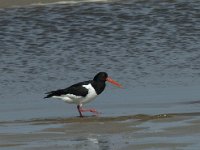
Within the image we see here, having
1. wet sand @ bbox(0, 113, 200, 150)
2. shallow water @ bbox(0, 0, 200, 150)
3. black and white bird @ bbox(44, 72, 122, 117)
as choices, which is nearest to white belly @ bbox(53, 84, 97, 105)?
black and white bird @ bbox(44, 72, 122, 117)

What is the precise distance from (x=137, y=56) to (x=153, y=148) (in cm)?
797

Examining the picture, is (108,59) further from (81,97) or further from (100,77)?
(81,97)

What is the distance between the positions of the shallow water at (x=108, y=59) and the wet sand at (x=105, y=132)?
2cm

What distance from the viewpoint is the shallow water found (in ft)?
40.1

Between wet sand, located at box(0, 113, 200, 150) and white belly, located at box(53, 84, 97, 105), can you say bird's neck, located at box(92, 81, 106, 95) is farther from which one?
wet sand, located at box(0, 113, 200, 150)

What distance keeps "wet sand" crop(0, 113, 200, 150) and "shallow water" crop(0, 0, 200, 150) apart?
0.02m

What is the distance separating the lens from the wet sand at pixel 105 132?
31.8 feet

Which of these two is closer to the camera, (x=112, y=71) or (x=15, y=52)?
(x=112, y=71)

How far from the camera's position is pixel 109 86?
14.7 m

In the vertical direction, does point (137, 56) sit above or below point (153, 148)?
below

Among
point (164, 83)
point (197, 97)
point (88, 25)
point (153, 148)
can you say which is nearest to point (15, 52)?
point (88, 25)

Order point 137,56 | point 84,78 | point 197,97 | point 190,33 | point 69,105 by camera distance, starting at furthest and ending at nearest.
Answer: point 190,33
point 137,56
point 84,78
point 69,105
point 197,97

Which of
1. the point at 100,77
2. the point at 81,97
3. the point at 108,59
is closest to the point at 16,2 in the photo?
the point at 108,59

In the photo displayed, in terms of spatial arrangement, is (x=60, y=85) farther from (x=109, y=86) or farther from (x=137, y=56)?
(x=137, y=56)
